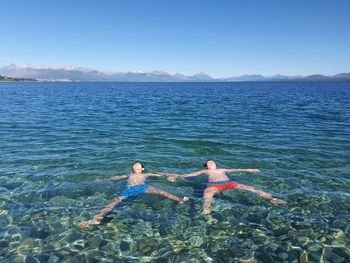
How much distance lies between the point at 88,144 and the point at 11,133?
27.5ft

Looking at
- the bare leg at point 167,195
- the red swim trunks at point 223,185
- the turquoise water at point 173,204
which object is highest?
the red swim trunks at point 223,185

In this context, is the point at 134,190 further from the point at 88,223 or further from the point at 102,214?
the point at 88,223

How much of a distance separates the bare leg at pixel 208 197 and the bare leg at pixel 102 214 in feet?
10.4

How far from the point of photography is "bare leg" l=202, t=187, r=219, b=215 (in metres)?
9.80

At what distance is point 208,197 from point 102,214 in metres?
4.01

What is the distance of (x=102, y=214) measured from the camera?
A: 947cm

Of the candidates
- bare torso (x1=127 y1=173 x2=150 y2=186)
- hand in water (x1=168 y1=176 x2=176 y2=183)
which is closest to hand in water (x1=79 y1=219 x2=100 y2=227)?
bare torso (x1=127 y1=173 x2=150 y2=186)

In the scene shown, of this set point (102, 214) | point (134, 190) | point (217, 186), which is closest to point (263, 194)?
point (217, 186)

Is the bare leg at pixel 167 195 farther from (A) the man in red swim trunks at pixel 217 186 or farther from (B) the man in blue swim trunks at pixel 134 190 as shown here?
(A) the man in red swim trunks at pixel 217 186

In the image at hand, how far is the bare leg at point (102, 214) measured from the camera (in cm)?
890

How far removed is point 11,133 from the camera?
22797mm

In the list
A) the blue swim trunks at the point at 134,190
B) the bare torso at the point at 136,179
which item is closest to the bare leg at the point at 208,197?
the blue swim trunks at the point at 134,190

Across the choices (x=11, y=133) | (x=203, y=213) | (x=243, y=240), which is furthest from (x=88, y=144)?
(x=243, y=240)

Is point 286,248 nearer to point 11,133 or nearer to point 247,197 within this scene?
point 247,197
